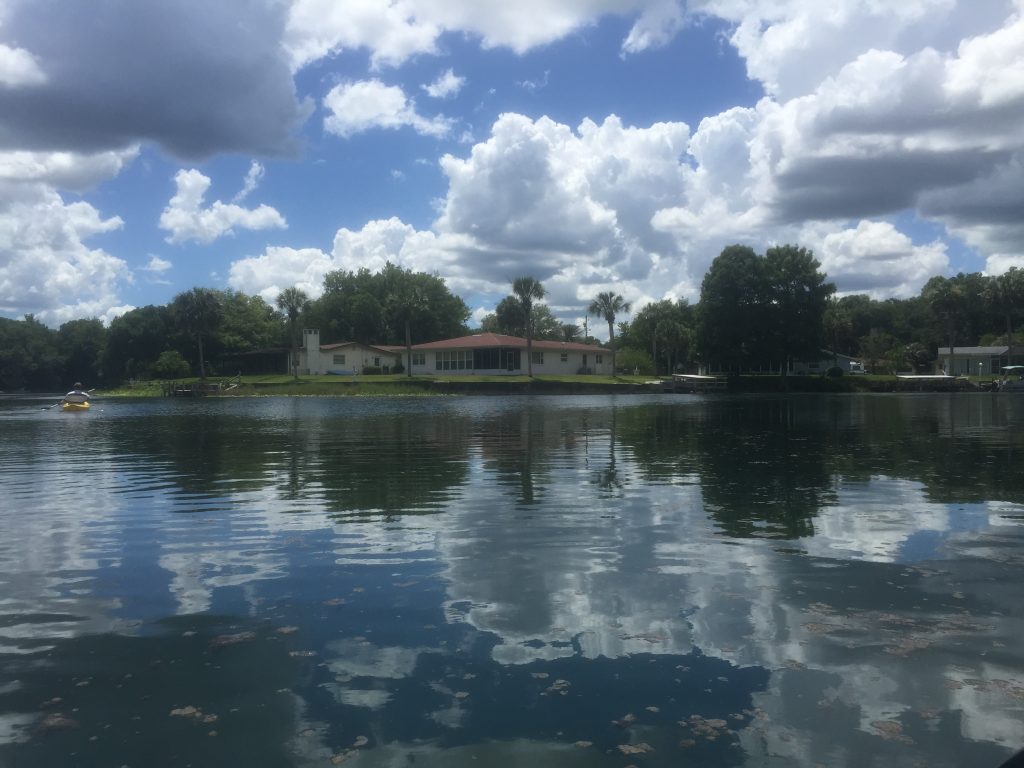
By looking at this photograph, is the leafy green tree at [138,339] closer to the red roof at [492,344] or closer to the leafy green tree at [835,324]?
the red roof at [492,344]

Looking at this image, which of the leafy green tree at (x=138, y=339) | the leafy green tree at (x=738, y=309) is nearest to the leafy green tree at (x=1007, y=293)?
the leafy green tree at (x=738, y=309)

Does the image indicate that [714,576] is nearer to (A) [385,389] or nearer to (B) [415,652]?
(B) [415,652]

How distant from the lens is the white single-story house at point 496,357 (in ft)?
312

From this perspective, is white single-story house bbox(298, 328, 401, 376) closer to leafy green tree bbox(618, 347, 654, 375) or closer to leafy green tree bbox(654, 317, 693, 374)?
leafy green tree bbox(618, 347, 654, 375)

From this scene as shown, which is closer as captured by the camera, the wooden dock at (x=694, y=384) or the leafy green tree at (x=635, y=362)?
the wooden dock at (x=694, y=384)

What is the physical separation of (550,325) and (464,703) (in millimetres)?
149790

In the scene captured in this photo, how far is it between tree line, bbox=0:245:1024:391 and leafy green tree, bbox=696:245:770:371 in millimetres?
145

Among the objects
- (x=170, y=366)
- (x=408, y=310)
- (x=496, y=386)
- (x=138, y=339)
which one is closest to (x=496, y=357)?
(x=496, y=386)

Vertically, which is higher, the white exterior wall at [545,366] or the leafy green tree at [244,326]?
the leafy green tree at [244,326]

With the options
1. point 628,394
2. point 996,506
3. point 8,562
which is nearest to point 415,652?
point 8,562

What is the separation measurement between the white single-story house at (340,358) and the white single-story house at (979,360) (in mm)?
70037

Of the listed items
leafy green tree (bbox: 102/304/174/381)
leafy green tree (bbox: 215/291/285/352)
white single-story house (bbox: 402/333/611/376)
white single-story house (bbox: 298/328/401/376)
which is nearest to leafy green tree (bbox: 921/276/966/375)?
white single-story house (bbox: 402/333/611/376)

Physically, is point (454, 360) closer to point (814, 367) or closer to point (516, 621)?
point (814, 367)

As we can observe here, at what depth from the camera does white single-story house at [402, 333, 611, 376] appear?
95.0 m
